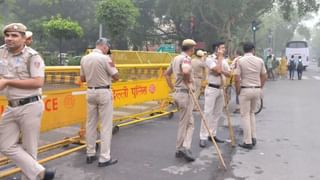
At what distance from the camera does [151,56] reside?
568 inches

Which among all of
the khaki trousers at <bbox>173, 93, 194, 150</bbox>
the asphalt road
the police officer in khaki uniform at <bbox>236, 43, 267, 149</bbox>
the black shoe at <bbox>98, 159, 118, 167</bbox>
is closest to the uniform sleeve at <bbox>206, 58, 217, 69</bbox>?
the police officer in khaki uniform at <bbox>236, 43, 267, 149</bbox>

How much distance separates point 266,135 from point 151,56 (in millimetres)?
6165

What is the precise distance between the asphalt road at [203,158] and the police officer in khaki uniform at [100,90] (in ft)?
1.16

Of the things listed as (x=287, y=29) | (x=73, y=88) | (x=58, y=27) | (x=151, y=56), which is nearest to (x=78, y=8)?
(x=58, y=27)

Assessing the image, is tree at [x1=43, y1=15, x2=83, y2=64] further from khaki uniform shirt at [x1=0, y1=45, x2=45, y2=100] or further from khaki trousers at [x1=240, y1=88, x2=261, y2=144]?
khaki uniform shirt at [x1=0, y1=45, x2=45, y2=100]

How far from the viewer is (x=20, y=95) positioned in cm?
443

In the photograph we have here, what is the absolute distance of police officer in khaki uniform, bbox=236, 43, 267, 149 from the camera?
7.71 m

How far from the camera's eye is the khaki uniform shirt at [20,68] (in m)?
4.43

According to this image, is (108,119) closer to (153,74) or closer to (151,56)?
(153,74)

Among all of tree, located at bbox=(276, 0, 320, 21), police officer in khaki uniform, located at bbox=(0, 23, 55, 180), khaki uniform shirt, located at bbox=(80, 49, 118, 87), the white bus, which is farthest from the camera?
the white bus

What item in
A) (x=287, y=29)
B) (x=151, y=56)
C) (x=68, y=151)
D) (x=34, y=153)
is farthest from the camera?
(x=287, y=29)

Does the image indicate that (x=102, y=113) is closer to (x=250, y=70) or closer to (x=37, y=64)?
(x=37, y=64)

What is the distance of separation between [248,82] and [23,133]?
4.28 m

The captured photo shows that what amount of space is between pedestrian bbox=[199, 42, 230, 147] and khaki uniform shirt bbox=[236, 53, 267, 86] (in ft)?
0.79
